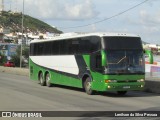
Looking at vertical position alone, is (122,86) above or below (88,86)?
above

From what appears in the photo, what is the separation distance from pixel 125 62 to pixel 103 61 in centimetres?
106

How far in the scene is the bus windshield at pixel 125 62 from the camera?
2022cm

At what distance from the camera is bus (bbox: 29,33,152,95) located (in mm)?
20297

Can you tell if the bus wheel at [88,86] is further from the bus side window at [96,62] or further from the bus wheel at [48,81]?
the bus wheel at [48,81]

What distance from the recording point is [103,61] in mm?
20078

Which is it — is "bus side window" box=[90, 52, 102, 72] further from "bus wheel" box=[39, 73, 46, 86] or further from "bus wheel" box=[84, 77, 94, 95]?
"bus wheel" box=[39, 73, 46, 86]

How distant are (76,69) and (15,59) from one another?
259 ft

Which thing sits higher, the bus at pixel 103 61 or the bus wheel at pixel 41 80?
the bus at pixel 103 61

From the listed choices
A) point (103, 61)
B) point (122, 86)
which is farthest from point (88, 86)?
point (103, 61)

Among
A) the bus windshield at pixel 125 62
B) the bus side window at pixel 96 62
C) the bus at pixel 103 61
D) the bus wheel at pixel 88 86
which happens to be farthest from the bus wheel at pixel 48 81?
Result: the bus windshield at pixel 125 62

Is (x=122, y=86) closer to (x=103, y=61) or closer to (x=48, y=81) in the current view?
(x=103, y=61)

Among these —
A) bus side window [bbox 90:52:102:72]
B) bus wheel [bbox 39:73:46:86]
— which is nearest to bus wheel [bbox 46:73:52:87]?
bus wheel [bbox 39:73:46:86]

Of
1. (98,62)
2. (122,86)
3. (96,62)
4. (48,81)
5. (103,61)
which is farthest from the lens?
(48,81)

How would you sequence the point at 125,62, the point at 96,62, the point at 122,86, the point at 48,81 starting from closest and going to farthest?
the point at 125,62, the point at 122,86, the point at 96,62, the point at 48,81
